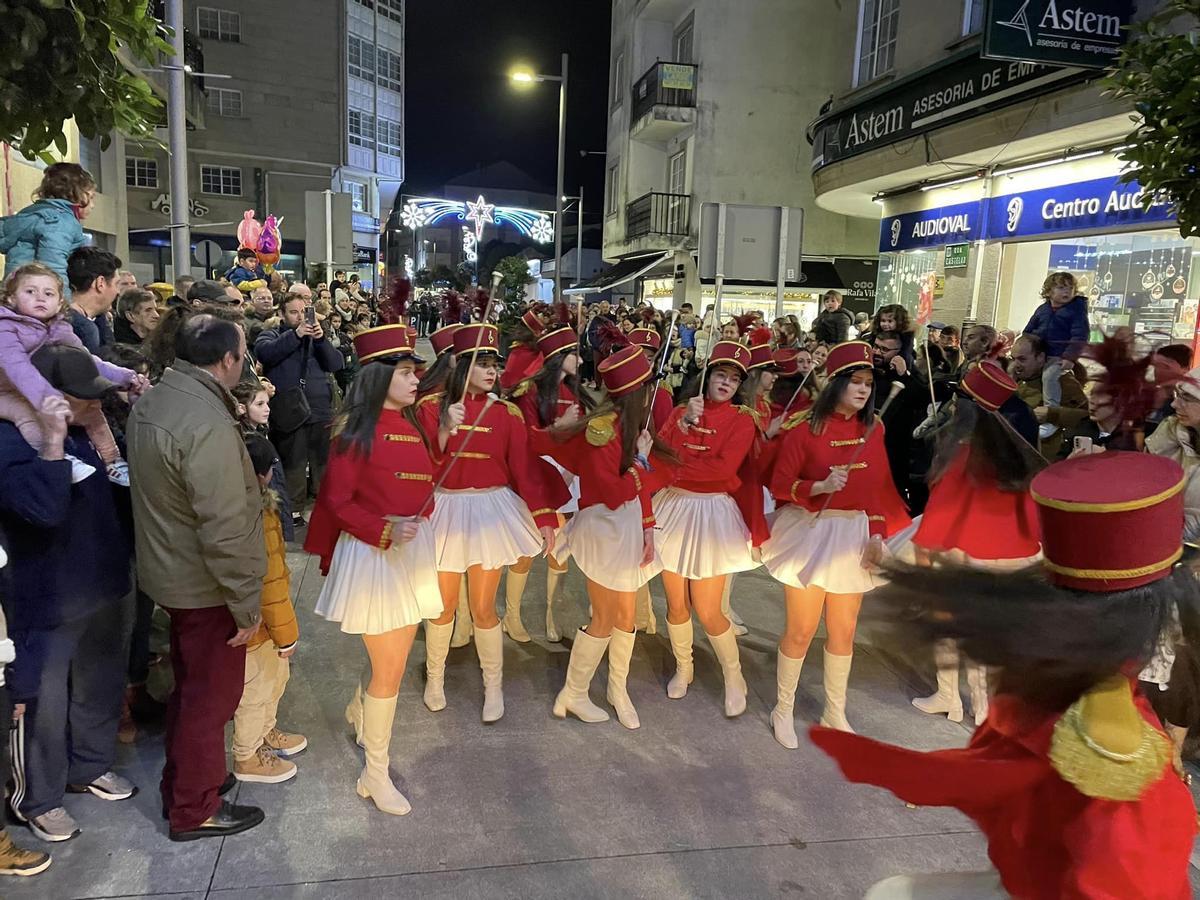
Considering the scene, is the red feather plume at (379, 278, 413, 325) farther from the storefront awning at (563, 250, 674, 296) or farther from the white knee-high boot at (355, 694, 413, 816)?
the storefront awning at (563, 250, 674, 296)

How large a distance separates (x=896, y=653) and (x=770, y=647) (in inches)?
158

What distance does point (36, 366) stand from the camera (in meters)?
3.21

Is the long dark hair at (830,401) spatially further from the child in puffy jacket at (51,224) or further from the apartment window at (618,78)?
the apartment window at (618,78)

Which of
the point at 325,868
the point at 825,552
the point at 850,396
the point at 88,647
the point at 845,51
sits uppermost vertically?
the point at 845,51

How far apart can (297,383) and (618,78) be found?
2553cm

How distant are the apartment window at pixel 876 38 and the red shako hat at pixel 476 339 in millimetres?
11298

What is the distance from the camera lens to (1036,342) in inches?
239

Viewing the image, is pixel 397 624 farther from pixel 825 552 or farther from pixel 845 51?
pixel 845 51

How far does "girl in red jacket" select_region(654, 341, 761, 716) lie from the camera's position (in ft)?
14.8

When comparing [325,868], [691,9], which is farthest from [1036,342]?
[691,9]

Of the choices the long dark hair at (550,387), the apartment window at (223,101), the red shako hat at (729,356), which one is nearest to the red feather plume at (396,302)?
the long dark hair at (550,387)

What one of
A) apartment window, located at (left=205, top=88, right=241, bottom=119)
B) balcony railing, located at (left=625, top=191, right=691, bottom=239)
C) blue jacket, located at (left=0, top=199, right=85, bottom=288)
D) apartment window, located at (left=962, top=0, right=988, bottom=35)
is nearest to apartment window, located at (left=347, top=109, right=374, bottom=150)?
apartment window, located at (left=205, top=88, right=241, bottom=119)

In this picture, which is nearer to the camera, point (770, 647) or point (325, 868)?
point (325, 868)

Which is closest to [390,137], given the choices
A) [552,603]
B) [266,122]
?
[266,122]
